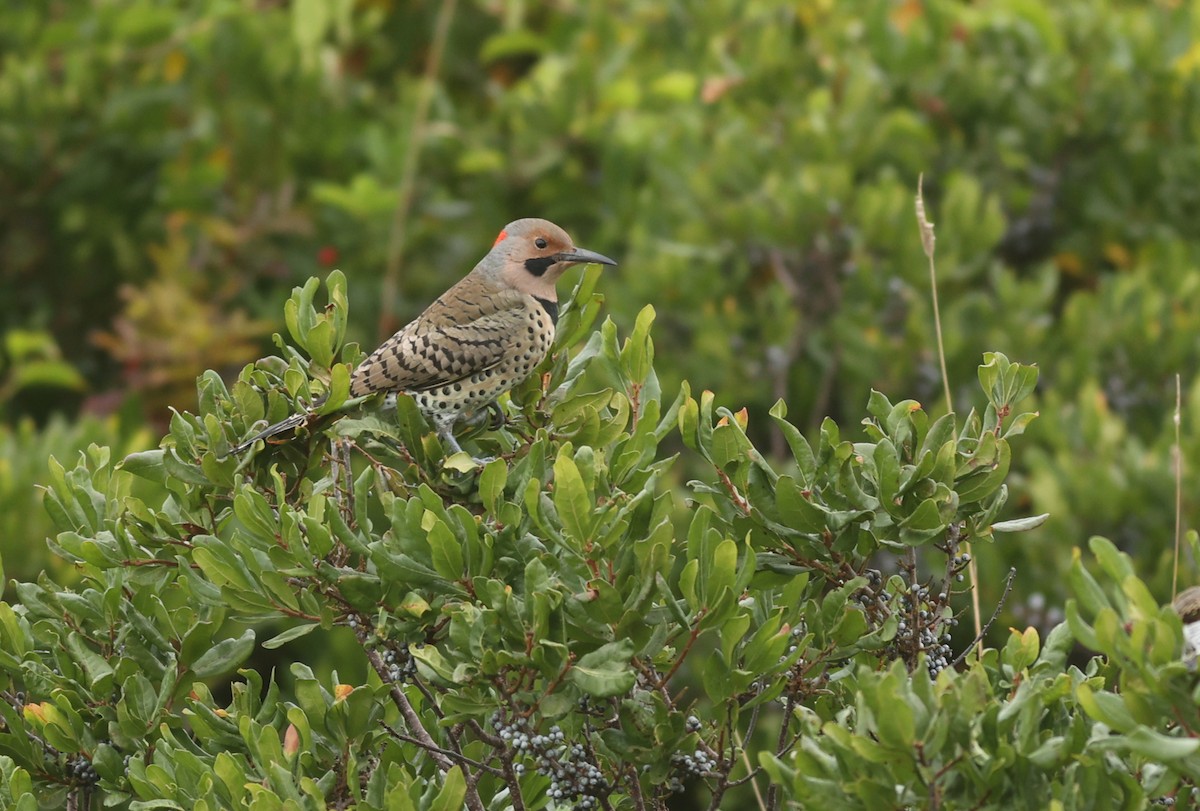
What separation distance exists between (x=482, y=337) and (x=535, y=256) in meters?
0.60

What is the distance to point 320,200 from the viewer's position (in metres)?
8.62

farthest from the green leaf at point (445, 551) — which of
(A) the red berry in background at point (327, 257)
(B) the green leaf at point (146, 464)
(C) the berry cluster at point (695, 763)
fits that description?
(A) the red berry in background at point (327, 257)

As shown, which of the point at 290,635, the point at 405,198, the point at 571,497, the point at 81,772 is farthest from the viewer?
the point at 405,198

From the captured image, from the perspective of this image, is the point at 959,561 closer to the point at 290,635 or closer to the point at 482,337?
the point at 290,635

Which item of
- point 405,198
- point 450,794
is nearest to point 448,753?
point 450,794

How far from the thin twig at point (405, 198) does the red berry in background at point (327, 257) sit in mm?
266

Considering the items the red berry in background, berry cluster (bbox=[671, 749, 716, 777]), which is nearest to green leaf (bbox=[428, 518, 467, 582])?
berry cluster (bbox=[671, 749, 716, 777])

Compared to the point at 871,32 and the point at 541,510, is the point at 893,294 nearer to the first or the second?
the point at 871,32

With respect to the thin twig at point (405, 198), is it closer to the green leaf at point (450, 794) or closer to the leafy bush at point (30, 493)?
the leafy bush at point (30, 493)

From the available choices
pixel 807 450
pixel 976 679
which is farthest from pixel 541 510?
pixel 976 679

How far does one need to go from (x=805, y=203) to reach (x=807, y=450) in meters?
4.23

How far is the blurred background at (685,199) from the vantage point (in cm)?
694

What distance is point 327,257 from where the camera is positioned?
8445mm

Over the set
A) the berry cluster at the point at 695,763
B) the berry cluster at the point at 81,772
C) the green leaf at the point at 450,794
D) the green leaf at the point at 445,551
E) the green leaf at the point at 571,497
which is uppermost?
the green leaf at the point at 571,497
